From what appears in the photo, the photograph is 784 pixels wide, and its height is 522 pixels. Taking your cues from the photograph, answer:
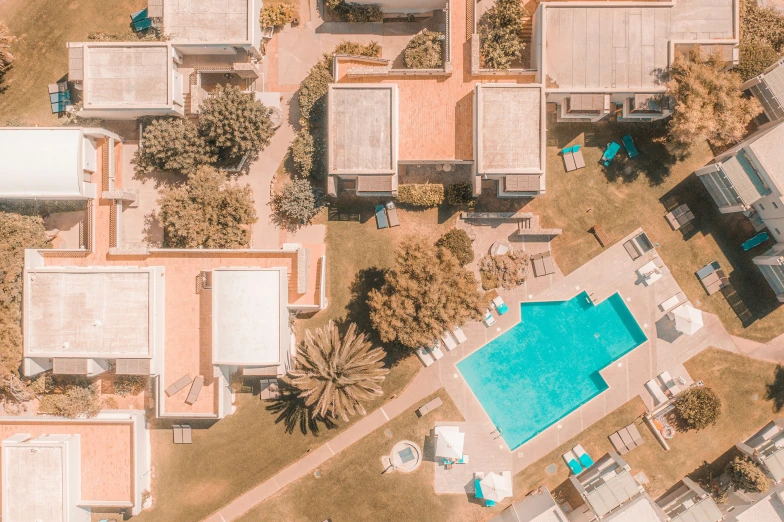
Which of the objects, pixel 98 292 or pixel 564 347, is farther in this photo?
pixel 564 347

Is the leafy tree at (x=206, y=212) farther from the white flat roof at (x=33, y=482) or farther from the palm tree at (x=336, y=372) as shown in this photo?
the white flat roof at (x=33, y=482)

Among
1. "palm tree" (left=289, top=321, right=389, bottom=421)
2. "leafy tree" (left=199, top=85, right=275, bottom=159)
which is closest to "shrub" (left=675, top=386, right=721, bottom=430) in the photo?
"palm tree" (left=289, top=321, right=389, bottom=421)

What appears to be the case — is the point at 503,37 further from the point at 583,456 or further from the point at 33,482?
the point at 33,482

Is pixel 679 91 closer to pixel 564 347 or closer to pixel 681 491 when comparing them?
pixel 564 347

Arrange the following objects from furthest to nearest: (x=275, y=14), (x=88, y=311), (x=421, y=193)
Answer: (x=275, y=14), (x=421, y=193), (x=88, y=311)

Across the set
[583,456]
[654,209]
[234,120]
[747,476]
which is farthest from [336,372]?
[747,476]

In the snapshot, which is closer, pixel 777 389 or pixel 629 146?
pixel 629 146

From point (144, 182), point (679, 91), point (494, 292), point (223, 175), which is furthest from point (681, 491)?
point (144, 182)
